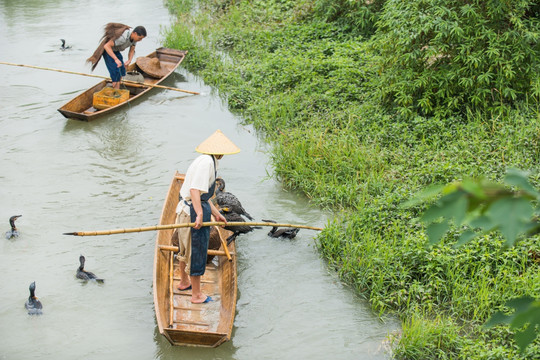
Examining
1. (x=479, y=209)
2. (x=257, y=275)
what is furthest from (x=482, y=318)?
(x=479, y=209)

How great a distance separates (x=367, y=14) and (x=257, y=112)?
3.31 metres

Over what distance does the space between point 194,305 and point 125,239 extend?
1.91 metres

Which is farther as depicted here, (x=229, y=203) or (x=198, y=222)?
(x=229, y=203)

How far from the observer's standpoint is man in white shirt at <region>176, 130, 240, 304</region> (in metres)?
5.22

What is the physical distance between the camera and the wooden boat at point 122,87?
34.3 feet

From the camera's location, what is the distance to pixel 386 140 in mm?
8664

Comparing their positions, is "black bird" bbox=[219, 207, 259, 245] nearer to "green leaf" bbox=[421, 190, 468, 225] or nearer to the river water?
the river water

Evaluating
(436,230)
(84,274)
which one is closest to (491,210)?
(436,230)

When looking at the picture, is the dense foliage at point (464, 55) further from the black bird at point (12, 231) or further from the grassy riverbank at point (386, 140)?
the black bird at point (12, 231)

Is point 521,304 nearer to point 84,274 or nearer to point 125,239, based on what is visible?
point 84,274

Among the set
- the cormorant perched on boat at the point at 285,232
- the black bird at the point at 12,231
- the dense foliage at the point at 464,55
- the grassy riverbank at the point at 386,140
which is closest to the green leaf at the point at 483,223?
the grassy riverbank at the point at 386,140

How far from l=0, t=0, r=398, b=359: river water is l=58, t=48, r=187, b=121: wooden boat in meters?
0.26

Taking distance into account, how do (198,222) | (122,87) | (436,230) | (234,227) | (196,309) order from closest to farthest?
(436,230), (198,222), (196,309), (234,227), (122,87)

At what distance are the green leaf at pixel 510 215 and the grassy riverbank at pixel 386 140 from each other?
3.41m
